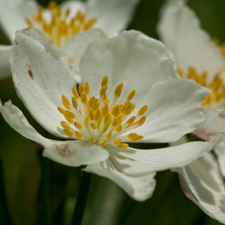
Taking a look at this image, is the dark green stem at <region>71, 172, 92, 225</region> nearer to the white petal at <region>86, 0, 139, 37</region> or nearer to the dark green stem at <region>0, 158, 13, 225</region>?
the dark green stem at <region>0, 158, 13, 225</region>

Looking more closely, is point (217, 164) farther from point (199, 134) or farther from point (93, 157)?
point (93, 157)

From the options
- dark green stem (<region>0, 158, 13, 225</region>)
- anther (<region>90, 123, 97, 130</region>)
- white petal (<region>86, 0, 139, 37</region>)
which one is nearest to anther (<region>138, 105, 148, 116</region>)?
anther (<region>90, 123, 97, 130</region>)

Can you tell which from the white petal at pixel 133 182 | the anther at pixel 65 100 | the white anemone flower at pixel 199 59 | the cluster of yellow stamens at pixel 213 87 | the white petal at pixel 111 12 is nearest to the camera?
the white petal at pixel 133 182

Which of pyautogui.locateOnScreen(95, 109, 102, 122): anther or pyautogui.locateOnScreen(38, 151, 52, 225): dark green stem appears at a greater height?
pyautogui.locateOnScreen(95, 109, 102, 122): anther

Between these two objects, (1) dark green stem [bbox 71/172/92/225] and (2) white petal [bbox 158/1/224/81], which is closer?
(1) dark green stem [bbox 71/172/92/225]

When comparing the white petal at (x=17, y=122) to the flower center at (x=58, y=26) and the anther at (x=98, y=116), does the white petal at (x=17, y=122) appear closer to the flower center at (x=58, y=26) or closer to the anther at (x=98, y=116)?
the anther at (x=98, y=116)

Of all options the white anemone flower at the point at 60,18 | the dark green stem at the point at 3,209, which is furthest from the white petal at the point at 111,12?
the dark green stem at the point at 3,209

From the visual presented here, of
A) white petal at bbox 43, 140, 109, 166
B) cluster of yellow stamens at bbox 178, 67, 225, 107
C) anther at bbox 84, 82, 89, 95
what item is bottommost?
cluster of yellow stamens at bbox 178, 67, 225, 107

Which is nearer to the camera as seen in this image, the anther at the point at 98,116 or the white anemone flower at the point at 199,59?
the anther at the point at 98,116
